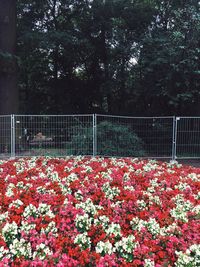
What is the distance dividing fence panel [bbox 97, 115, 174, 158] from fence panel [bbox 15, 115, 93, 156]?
1.34ft

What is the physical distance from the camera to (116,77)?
12062mm

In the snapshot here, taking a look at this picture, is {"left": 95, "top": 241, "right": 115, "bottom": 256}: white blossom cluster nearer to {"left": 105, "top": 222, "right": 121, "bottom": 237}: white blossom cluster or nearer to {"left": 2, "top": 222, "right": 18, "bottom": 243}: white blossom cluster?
{"left": 105, "top": 222, "right": 121, "bottom": 237}: white blossom cluster

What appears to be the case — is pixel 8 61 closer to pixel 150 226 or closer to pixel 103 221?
pixel 103 221

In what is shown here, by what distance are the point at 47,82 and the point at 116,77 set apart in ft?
11.1

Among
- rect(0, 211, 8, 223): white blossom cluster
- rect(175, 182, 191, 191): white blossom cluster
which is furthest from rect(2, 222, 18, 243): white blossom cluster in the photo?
rect(175, 182, 191, 191): white blossom cluster

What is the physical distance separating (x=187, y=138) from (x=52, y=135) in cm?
383

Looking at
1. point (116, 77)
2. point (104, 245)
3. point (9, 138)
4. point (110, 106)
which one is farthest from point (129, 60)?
point (104, 245)

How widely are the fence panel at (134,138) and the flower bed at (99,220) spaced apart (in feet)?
14.7

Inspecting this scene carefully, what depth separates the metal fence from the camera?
795 cm

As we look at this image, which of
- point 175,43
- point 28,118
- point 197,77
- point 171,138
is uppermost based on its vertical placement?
point 175,43

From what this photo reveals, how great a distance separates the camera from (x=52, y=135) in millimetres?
8195

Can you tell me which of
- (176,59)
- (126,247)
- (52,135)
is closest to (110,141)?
(52,135)

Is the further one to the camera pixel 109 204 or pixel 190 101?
pixel 190 101

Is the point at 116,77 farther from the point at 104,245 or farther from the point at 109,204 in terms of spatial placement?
the point at 104,245
